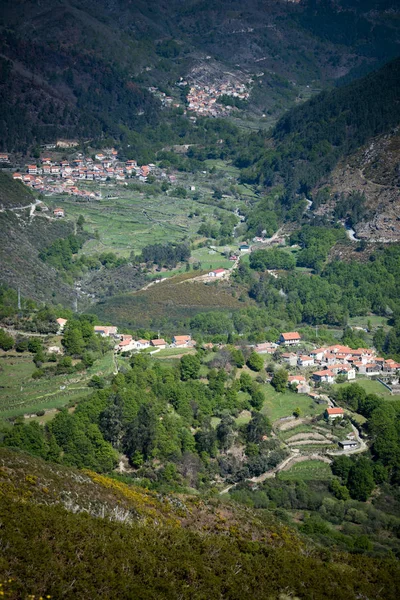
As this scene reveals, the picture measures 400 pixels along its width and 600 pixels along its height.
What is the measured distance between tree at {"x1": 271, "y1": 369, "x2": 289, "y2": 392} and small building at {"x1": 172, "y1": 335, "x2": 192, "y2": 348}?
5.53 meters

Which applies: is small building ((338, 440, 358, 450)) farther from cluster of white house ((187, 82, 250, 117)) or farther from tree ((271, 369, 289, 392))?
cluster of white house ((187, 82, 250, 117))

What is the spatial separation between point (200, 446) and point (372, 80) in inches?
2483

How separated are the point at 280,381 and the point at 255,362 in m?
1.99

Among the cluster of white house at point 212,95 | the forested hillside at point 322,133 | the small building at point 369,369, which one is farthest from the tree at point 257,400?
the cluster of white house at point 212,95

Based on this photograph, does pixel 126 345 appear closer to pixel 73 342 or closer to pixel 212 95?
pixel 73 342

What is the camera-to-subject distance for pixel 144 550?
2138 centimetres

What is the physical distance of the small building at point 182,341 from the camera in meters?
46.6

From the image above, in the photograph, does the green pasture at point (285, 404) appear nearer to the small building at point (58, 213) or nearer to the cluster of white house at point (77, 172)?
the small building at point (58, 213)

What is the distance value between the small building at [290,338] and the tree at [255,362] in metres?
4.89

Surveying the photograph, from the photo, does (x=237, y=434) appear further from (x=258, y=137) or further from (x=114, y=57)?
(x=114, y=57)

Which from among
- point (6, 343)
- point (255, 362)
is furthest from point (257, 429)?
point (6, 343)

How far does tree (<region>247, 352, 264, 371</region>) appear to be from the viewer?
1731 inches

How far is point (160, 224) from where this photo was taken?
72.9m

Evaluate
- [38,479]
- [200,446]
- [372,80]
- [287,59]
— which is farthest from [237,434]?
[287,59]
